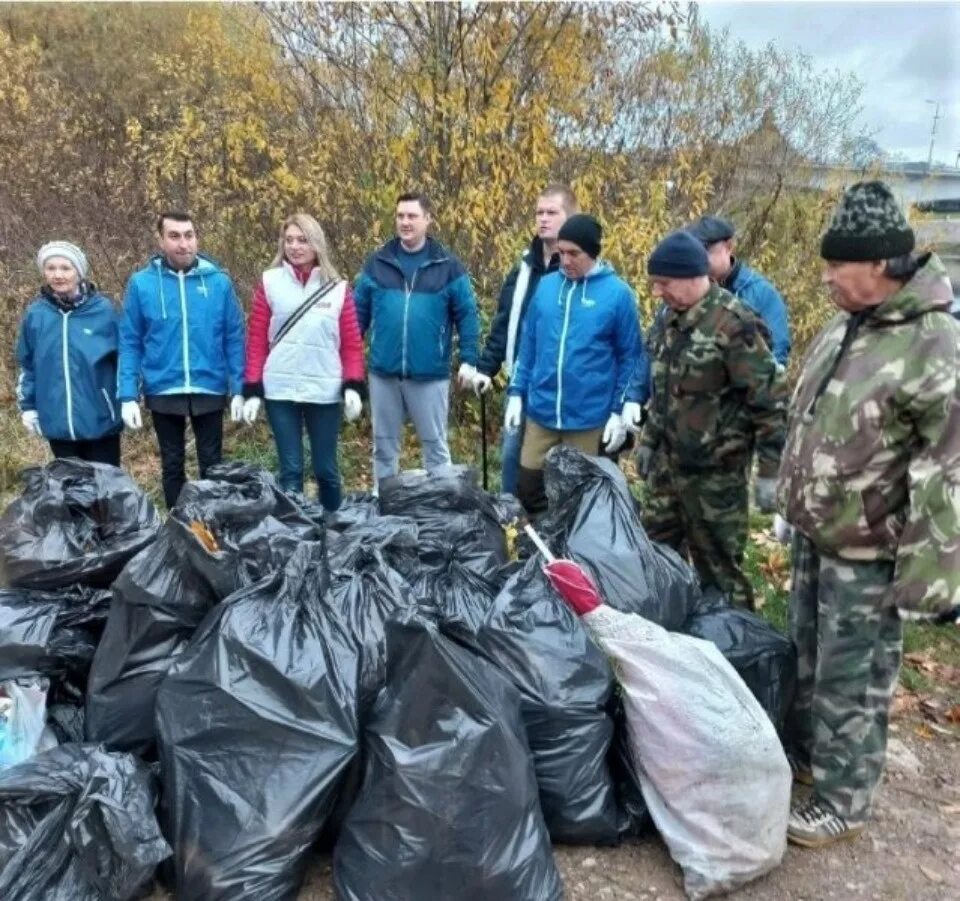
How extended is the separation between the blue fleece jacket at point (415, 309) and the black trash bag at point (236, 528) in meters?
1.57

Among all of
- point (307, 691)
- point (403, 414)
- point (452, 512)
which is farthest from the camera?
point (403, 414)

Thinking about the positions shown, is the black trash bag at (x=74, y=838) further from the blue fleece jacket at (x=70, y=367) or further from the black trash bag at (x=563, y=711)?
the blue fleece jacket at (x=70, y=367)

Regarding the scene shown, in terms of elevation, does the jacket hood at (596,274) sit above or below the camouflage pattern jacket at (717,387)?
above

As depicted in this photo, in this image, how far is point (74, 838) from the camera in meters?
2.12

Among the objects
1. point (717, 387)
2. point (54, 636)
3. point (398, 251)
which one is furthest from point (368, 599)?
point (398, 251)

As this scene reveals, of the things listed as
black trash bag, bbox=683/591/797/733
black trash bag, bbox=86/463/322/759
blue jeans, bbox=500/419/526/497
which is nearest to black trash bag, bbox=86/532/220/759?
black trash bag, bbox=86/463/322/759

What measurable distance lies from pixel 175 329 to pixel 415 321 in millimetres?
1144

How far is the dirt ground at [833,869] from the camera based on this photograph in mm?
2379

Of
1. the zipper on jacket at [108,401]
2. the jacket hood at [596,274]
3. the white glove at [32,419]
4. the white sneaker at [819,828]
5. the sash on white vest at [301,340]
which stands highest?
the jacket hood at [596,274]

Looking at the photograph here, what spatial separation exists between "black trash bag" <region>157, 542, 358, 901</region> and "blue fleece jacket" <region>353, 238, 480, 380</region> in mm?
2427

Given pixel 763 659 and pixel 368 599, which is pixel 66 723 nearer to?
pixel 368 599

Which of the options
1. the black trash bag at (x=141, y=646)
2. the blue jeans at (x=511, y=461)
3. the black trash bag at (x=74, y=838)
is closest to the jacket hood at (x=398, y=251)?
the blue jeans at (x=511, y=461)

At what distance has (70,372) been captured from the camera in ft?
13.3

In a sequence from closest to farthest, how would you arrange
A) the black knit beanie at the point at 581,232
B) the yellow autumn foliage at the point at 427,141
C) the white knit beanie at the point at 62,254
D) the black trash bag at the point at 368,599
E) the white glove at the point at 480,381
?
the black trash bag at the point at 368,599 < the black knit beanie at the point at 581,232 < the white knit beanie at the point at 62,254 < the white glove at the point at 480,381 < the yellow autumn foliage at the point at 427,141
